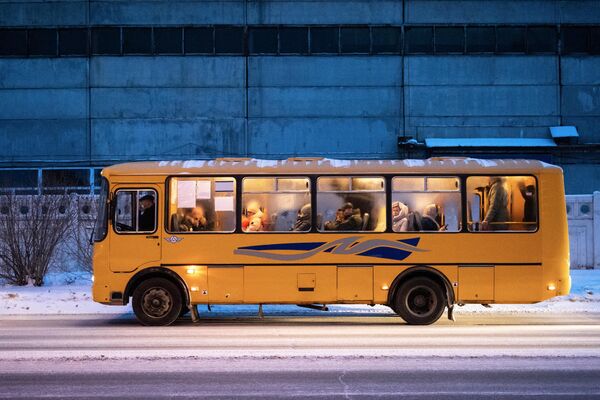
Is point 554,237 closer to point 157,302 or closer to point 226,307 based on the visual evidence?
point 226,307

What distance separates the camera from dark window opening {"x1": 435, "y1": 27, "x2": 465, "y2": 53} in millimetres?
33509

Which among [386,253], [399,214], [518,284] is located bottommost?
[518,284]

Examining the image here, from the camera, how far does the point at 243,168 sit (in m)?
14.7

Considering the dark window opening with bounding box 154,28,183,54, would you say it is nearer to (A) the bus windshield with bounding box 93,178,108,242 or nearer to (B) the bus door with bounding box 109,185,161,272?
(A) the bus windshield with bounding box 93,178,108,242

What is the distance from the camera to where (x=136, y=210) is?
48.1 feet

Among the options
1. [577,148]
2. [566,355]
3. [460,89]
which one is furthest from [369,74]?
[566,355]

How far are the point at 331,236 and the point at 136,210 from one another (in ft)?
11.6

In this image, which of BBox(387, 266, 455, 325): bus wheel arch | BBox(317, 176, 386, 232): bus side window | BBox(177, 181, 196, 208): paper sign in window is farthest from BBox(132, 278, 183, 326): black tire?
BBox(387, 266, 455, 325): bus wheel arch

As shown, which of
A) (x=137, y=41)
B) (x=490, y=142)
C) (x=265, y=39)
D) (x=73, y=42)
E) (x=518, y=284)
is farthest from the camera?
(x=73, y=42)

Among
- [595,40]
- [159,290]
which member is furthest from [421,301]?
[595,40]

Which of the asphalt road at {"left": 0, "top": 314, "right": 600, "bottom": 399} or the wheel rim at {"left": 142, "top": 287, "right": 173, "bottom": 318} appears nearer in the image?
the asphalt road at {"left": 0, "top": 314, "right": 600, "bottom": 399}

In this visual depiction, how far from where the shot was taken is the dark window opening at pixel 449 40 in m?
33.5

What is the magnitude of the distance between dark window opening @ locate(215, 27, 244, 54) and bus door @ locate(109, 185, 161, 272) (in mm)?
19562

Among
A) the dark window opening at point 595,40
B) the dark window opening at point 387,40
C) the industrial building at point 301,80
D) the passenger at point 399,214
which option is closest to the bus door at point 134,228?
the passenger at point 399,214
